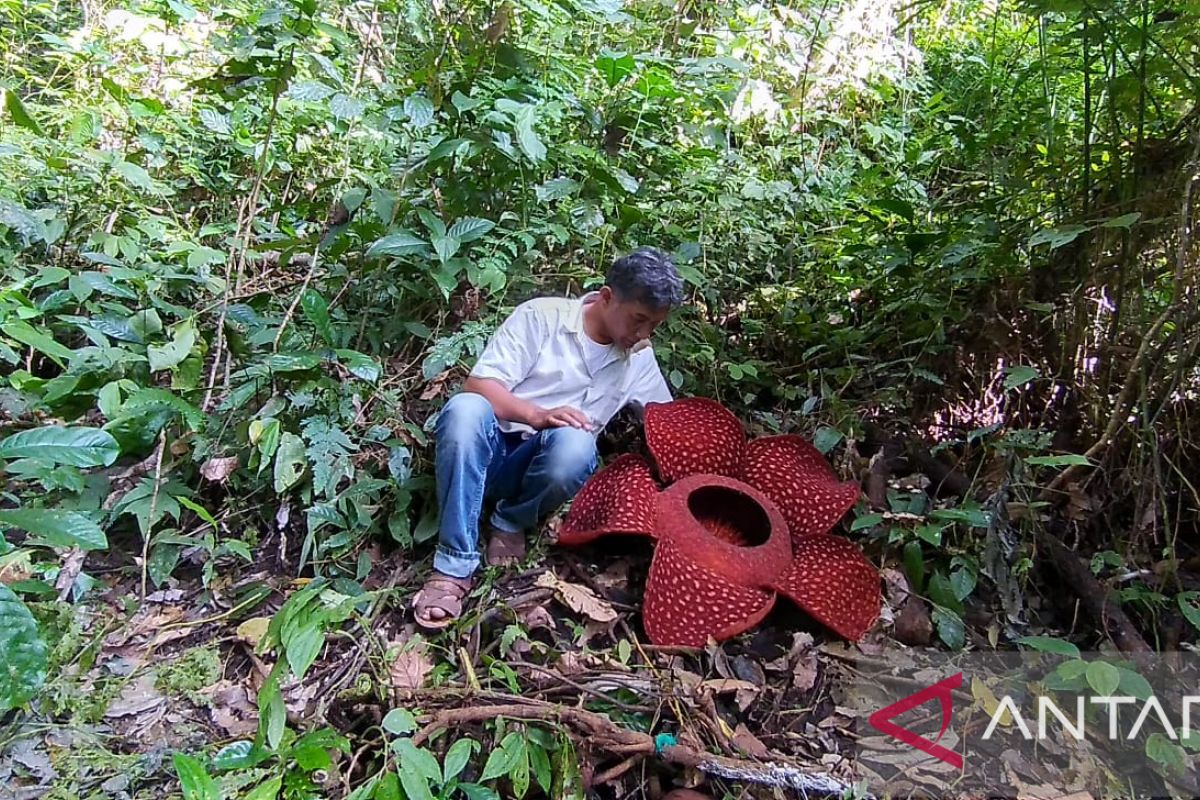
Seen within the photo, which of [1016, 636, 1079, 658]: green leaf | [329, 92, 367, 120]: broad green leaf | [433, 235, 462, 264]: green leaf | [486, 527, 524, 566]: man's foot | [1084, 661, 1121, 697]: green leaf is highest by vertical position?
[329, 92, 367, 120]: broad green leaf

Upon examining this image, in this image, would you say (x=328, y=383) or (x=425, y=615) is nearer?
(x=425, y=615)

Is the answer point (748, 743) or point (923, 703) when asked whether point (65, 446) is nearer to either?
point (748, 743)

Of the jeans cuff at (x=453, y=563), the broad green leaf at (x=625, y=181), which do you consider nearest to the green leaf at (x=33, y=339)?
the jeans cuff at (x=453, y=563)

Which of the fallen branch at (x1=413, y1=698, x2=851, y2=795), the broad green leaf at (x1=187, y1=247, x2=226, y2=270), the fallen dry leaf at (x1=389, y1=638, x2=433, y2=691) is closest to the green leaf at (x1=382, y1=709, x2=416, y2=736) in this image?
the fallen branch at (x1=413, y1=698, x2=851, y2=795)

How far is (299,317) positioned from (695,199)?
1.62 meters

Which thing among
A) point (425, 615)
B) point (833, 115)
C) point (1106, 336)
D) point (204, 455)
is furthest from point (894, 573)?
point (833, 115)

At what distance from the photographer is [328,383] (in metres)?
2.30

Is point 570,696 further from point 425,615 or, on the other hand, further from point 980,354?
point 980,354

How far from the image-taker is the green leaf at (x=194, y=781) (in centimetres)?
129

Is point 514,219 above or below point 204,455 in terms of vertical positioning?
above

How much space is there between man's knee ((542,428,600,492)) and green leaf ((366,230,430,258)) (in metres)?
0.78

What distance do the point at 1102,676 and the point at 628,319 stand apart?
4.48 ft

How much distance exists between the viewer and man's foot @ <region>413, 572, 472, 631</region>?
6.35ft

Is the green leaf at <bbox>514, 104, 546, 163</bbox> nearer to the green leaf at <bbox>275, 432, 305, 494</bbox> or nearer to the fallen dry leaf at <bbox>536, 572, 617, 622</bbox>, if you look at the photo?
the green leaf at <bbox>275, 432, 305, 494</bbox>
